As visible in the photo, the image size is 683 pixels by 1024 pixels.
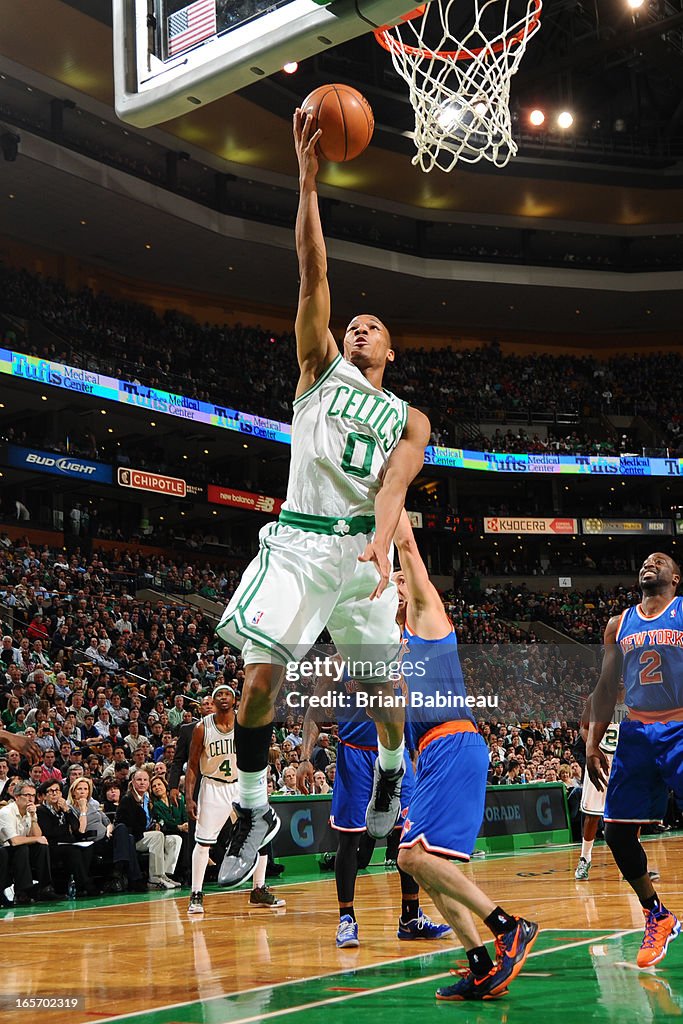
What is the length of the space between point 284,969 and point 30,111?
2628cm

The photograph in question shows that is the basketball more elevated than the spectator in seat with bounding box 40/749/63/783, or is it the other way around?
the basketball

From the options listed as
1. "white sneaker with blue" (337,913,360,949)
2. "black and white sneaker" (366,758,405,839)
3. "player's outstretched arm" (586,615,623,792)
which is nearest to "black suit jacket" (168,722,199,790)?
"white sneaker with blue" (337,913,360,949)

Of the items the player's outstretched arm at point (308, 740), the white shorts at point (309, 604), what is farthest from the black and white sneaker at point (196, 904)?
the white shorts at point (309, 604)

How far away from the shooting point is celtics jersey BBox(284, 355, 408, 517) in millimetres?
4836

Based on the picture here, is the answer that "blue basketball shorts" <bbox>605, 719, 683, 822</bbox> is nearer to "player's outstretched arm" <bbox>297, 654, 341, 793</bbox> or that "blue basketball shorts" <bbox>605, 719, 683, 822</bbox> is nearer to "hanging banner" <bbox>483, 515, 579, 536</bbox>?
"player's outstretched arm" <bbox>297, 654, 341, 793</bbox>

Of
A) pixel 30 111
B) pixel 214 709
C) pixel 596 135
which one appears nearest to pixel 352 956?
pixel 214 709

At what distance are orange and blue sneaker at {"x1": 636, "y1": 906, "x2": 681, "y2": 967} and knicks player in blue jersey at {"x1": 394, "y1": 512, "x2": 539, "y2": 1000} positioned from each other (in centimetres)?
75

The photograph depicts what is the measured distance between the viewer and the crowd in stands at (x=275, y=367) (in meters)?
29.1

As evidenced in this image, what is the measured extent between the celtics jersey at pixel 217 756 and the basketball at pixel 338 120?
6.18m

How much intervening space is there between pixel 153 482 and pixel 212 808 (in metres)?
20.5

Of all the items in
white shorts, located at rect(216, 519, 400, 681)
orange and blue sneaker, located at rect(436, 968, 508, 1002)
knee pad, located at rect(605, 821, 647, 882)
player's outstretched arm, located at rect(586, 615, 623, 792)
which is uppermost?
white shorts, located at rect(216, 519, 400, 681)

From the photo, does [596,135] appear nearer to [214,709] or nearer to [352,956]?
[214,709]

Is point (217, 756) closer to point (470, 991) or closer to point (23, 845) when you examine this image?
point (23, 845)

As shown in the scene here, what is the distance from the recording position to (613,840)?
5.73 metres
